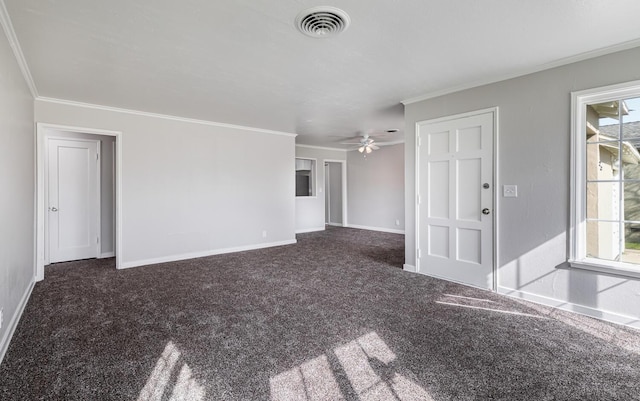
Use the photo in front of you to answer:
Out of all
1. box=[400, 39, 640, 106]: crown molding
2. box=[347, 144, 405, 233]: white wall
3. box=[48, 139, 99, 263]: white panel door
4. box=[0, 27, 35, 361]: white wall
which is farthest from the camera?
box=[347, 144, 405, 233]: white wall

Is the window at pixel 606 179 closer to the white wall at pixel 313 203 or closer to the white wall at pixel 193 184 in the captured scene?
the white wall at pixel 193 184

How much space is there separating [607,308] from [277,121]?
4.93 metres

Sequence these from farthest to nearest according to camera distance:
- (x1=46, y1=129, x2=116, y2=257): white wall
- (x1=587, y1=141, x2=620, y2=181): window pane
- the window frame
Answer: the window frame, (x1=46, y1=129, x2=116, y2=257): white wall, (x1=587, y1=141, x2=620, y2=181): window pane

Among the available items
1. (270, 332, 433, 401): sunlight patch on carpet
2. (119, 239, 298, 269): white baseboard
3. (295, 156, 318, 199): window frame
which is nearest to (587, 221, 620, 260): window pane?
(270, 332, 433, 401): sunlight patch on carpet

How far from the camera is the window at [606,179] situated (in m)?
2.70

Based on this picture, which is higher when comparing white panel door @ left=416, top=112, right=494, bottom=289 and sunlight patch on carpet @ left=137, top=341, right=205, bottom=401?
white panel door @ left=416, top=112, right=494, bottom=289

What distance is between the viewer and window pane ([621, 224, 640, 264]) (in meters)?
2.70

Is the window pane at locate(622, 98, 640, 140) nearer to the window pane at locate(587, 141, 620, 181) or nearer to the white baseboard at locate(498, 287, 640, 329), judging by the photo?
the window pane at locate(587, 141, 620, 181)

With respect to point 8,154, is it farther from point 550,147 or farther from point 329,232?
point 329,232

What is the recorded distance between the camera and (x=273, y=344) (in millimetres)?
2320

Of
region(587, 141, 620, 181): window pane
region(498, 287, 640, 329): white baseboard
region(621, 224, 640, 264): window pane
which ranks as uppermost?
region(587, 141, 620, 181): window pane

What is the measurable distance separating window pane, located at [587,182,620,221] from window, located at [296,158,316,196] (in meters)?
6.29

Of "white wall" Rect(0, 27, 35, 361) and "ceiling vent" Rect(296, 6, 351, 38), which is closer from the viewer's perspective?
"ceiling vent" Rect(296, 6, 351, 38)


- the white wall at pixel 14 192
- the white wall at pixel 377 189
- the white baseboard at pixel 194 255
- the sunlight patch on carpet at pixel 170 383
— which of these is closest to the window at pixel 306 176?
the white wall at pixel 377 189
